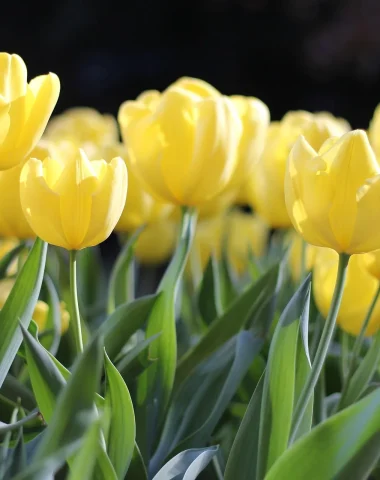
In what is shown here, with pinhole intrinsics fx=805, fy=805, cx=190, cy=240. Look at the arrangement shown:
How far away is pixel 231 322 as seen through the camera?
82 cm

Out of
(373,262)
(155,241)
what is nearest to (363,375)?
(373,262)

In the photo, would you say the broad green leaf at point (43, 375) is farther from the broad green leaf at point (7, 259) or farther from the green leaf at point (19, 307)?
the broad green leaf at point (7, 259)

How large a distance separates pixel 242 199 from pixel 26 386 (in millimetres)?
834

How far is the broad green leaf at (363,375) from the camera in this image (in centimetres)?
67

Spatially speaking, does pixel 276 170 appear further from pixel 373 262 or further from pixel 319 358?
pixel 319 358

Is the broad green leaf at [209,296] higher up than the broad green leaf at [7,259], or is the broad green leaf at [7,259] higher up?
the broad green leaf at [7,259]

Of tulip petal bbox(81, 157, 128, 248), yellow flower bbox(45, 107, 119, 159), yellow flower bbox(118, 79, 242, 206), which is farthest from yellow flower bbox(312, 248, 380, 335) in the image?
yellow flower bbox(45, 107, 119, 159)

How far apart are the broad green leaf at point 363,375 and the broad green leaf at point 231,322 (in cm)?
14

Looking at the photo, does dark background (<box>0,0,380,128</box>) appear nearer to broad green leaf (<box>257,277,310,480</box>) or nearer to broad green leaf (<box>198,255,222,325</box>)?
broad green leaf (<box>198,255,222,325</box>)

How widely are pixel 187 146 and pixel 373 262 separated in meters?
0.22

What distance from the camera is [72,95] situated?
156 inches

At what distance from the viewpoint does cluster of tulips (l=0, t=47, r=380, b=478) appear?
1.92 feet

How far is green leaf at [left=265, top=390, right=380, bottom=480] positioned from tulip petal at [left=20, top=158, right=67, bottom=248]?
0.77ft

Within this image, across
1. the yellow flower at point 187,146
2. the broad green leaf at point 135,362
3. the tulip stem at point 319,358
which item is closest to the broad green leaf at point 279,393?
the tulip stem at point 319,358
